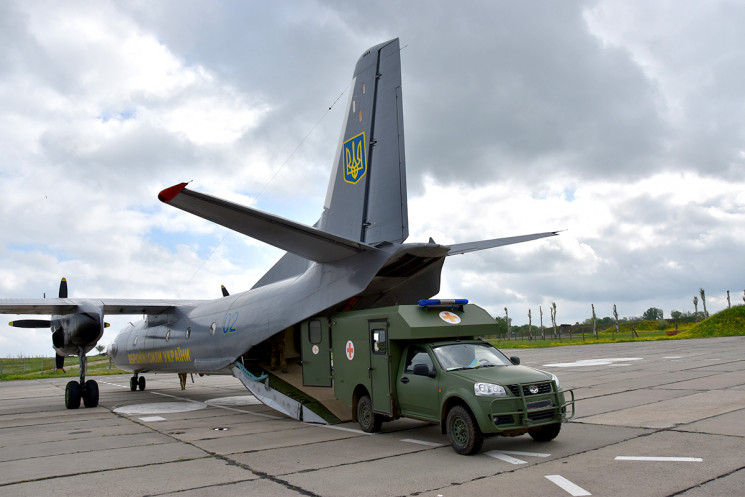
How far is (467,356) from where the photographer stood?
9.30m

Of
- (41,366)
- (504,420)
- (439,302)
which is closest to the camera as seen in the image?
(504,420)

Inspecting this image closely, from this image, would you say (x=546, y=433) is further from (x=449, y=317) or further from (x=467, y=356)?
(x=449, y=317)

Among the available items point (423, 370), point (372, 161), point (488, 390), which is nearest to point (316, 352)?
point (423, 370)

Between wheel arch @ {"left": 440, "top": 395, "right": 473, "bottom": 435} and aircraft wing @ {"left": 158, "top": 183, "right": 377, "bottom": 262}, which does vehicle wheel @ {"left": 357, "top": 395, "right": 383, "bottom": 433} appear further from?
aircraft wing @ {"left": 158, "top": 183, "right": 377, "bottom": 262}

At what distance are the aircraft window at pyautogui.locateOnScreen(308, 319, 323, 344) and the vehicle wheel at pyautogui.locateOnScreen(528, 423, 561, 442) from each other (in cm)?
525

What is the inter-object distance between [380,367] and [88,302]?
12.1m

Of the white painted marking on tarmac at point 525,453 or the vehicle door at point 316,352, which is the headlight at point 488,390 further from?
the vehicle door at point 316,352

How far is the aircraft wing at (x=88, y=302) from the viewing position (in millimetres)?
16891

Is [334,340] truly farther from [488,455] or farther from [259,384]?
[488,455]

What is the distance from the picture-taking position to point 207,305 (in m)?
17.6

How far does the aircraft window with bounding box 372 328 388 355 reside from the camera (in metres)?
9.92

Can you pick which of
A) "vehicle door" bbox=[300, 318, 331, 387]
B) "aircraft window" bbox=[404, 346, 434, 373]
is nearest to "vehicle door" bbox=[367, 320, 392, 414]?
"aircraft window" bbox=[404, 346, 434, 373]

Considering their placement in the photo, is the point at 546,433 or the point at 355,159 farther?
the point at 355,159

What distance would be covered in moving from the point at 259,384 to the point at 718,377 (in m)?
12.8
